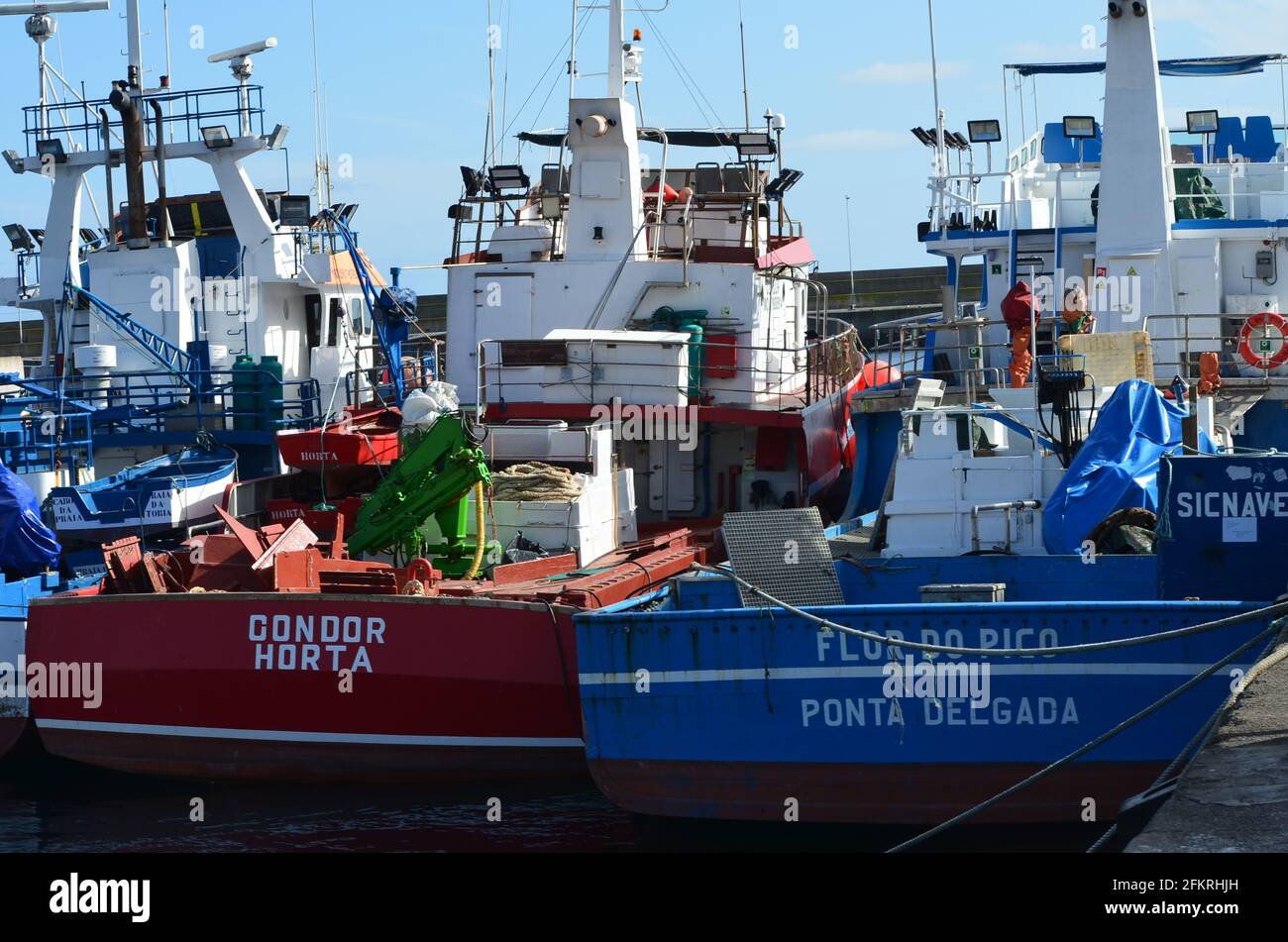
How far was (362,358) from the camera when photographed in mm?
26094

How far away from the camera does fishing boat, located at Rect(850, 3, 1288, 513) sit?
60.5 feet

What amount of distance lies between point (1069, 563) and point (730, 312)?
744cm

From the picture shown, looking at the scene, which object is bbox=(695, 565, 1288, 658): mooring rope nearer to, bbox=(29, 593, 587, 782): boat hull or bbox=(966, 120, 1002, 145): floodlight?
bbox=(29, 593, 587, 782): boat hull

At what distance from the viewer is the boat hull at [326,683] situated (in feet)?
44.6

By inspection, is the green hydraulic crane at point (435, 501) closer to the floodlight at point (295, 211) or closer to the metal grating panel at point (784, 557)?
the metal grating panel at point (784, 557)

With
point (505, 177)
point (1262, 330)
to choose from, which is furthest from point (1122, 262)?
point (505, 177)

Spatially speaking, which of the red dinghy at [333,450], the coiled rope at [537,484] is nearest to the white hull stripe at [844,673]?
the coiled rope at [537,484]

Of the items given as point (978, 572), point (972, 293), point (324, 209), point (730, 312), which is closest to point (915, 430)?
point (978, 572)

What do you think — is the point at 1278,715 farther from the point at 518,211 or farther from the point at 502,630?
the point at 518,211

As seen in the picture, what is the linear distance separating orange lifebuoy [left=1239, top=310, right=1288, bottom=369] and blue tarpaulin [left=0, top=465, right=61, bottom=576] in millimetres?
13198

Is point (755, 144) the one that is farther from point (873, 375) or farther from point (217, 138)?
point (217, 138)

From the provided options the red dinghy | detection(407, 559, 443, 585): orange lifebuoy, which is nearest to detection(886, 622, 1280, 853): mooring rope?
detection(407, 559, 443, 585): orange lifebuoy
